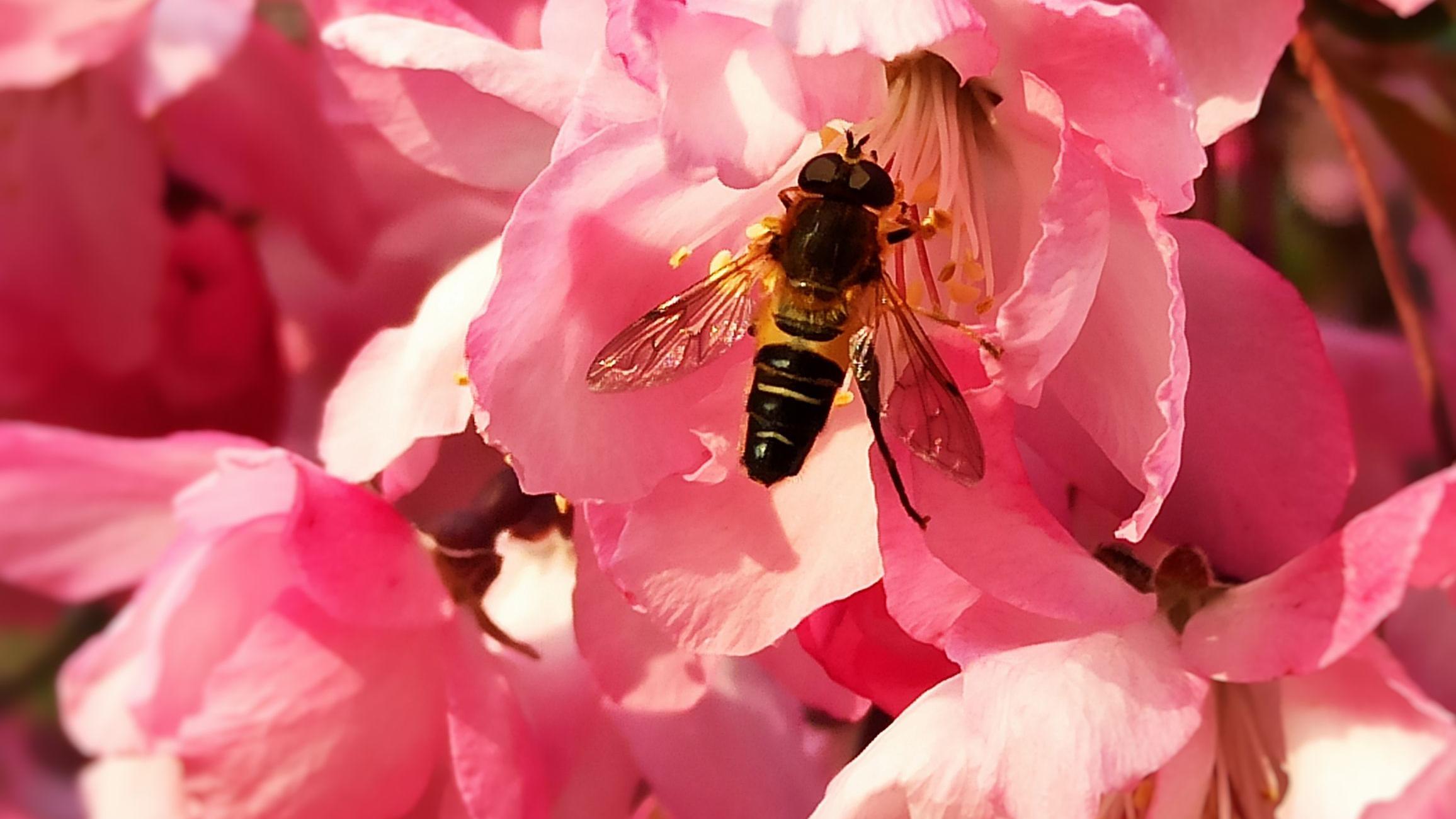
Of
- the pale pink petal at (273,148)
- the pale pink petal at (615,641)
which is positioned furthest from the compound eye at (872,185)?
the pale pink petal at (273,148)

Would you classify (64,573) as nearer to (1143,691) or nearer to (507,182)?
(507,182)

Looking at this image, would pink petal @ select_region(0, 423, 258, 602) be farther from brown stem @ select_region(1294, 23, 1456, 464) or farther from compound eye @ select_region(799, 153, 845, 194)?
brown stem @ select_region(1294, 23, 1456, 464)

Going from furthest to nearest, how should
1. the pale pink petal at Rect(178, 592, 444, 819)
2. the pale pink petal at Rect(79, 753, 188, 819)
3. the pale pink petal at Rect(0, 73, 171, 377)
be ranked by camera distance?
1. the pale pink petal at Rect(0, 73, 171, 377)
2. the pale pink petal at Rect(79, 753, 188, 819)
3. the pale pink petal at Rect(178, 592, 444, 819)

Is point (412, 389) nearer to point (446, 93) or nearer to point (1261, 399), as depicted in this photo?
point (446, 93)

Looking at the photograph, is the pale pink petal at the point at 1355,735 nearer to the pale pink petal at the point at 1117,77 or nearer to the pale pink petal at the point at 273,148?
the pale pink petal at the point at 1117,77

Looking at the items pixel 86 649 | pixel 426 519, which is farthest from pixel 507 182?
pixel 86 649

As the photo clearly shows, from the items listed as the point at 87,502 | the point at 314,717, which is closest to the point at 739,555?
the point at 314,717

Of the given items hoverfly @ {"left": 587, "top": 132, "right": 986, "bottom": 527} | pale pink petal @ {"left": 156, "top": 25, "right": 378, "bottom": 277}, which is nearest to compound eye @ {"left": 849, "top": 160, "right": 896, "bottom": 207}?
hoverfly @ {"left": 587, "top": 132, "right": 986, "bottom": 527}
